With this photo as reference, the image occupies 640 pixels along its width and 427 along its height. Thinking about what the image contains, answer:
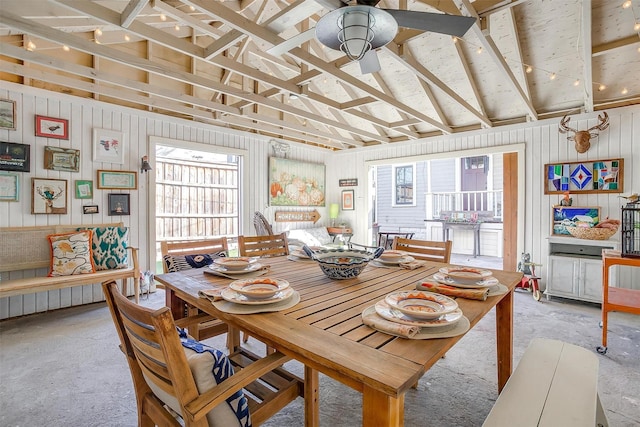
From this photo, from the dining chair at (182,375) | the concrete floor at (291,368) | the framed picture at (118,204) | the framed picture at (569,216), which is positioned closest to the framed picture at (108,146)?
the framed picture at (118,204)

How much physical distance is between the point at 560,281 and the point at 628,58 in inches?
107

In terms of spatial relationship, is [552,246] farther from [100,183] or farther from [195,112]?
[100,183]

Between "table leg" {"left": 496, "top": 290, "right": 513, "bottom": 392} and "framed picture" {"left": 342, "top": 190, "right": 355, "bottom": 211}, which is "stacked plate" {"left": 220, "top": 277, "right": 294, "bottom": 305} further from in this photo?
"framed picture" {"left": 342, "top": 190, "right": 355, "bottom": 211}

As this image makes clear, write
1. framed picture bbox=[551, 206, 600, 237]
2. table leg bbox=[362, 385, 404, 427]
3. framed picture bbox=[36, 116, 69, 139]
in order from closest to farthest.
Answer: table leg bbox=[362, 385, 404, 427], framed picture bbox=[36, 116, 69, 139], framed picture bbox=[551, 206, 600, 237]

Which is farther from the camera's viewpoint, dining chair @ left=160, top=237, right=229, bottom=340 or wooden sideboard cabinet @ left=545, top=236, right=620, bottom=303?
wooden sideboard cabinet @ left=545, top=236, right=620, bottom=303

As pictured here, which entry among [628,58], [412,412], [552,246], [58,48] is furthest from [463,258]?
[58,48]

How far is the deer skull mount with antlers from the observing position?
3951 millimetres

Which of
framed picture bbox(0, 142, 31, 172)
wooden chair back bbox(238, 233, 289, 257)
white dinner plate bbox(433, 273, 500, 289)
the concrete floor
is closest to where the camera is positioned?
white dinner plate bbox(433, 273, 500, 289)

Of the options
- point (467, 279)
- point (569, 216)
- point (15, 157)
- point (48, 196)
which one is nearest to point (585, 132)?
point (569, 216)

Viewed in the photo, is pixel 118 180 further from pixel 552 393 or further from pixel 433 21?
pixel 552 393

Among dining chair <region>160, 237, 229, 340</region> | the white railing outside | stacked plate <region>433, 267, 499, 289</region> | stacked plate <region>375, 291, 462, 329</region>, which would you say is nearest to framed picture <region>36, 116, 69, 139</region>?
dining chair <region>160, 237, 229, 340</region>

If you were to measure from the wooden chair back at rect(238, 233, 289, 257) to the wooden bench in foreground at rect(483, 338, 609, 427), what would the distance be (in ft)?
6.46

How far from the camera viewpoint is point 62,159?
367cm

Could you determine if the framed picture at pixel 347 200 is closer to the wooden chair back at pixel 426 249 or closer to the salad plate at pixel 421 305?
the wooden chair back at pixel 426 249
